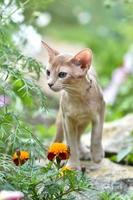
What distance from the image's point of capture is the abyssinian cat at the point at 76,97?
5.26 metres

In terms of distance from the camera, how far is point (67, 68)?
528cm

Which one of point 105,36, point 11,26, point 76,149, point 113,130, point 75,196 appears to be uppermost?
point 105,36

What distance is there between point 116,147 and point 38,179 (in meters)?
2.11

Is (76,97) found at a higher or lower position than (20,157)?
higher

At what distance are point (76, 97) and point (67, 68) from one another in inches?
11.8

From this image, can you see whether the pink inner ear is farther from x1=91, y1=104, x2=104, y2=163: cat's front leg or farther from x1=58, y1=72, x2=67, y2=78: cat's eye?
x1=91, y1=104, x2=104, y2=163: cat's front leg

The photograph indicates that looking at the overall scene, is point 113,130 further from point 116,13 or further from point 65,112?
point 116,13

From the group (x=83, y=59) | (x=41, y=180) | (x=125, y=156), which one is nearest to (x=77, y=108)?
(x=83, y=59)

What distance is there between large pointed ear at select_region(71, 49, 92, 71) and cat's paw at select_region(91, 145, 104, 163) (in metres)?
0.70

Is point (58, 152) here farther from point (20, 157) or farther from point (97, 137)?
point (97, 137)

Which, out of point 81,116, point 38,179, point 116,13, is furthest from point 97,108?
point 116,13

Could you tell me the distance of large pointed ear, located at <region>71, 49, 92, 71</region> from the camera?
17.3 ft

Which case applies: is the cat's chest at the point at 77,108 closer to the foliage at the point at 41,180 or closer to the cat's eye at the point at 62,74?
the cat's eye at the point at 62,74

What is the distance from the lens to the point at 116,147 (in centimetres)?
638
